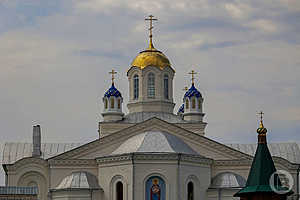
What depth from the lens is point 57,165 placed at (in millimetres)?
56812

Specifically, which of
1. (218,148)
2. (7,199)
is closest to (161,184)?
(218,148)

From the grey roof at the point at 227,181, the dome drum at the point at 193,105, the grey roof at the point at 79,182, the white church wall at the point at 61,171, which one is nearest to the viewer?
the grey roof at the point at 79,182

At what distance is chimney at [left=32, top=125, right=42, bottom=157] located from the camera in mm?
60250

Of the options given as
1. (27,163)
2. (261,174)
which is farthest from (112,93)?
(261,174)

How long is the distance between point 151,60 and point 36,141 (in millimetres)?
8700

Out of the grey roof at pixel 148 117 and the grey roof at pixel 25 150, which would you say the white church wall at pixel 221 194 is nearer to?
the grey roof at pixel 148 117

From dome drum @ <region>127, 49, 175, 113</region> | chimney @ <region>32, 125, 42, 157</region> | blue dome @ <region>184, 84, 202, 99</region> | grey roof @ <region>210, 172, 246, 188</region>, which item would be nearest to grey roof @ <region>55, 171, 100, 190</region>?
chimney @ <region>32, 125, 42, 157</region>

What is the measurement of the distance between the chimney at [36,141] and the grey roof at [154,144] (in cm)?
652

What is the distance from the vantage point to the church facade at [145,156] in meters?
53.6

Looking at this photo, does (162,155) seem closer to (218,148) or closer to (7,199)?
(218,148)

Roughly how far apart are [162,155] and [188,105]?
1094 cm

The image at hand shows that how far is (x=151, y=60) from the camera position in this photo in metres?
62.2

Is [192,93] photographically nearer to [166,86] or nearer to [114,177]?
[166,86]

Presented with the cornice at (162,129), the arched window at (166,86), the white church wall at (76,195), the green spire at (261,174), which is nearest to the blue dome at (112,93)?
the arched window at (166,86)
